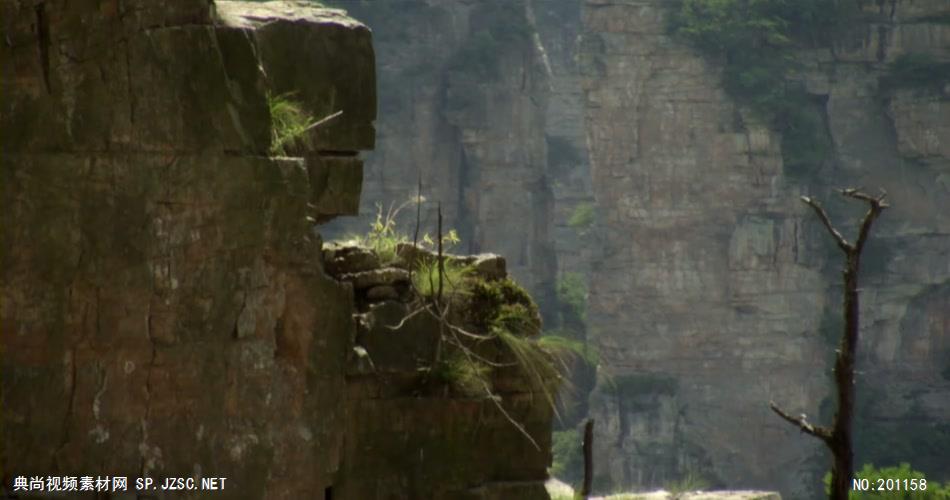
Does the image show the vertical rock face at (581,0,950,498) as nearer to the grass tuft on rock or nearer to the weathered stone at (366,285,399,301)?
the weathered stone at (366,285,399,301)

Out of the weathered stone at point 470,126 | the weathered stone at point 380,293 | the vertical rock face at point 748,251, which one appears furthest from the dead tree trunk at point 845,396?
the weathered stone at point 470,126

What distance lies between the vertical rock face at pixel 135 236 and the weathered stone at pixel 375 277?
4.18 ft

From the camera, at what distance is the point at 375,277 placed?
33.2ft

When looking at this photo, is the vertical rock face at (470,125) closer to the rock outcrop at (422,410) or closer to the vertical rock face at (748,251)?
the vertical rock face at (748,251)

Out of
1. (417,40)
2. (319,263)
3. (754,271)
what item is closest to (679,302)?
(754,271)

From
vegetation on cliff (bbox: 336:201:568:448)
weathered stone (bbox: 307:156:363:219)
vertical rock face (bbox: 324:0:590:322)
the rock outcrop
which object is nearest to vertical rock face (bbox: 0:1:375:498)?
weathered stone (bbox: 307:156:363:219)

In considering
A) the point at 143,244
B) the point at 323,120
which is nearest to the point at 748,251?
the point at 323,120

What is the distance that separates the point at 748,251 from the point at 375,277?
1563 inches

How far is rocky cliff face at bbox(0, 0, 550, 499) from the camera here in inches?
327

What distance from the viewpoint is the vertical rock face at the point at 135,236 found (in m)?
8.29

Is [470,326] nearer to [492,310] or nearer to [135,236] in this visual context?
[492,310]

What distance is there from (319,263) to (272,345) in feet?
1.68

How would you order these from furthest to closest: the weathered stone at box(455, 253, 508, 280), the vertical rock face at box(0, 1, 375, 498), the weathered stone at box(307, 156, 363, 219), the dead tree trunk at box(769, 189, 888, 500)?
the weathered stone at box(455, 253, 508, 280)
the weathered stone at box(307, 156, 363, 219)
the dead tree trunk at box(769, 189, 888, 500)
the vertical rock face at box(0, 1, 375, 498)

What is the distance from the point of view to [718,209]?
49594 mm
